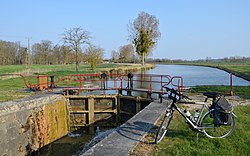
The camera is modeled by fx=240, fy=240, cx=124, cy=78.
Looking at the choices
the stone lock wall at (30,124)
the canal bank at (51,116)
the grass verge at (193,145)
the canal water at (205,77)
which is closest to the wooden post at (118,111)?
the canal bank at (51,116)

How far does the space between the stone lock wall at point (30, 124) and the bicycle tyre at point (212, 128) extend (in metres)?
6.84

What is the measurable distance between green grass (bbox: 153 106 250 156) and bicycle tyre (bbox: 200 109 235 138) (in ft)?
0.56

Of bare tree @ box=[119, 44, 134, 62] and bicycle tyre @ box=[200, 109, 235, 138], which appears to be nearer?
bicycle tyre @ box=[200, 109, 235, 138]

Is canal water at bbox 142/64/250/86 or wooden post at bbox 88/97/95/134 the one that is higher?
canal water at bbox 142/64/250/86

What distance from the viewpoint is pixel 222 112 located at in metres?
5.75

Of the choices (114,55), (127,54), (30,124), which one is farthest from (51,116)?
(114,55)

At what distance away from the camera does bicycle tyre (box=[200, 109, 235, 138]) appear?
603 centimetres

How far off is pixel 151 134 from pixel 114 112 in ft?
26.0

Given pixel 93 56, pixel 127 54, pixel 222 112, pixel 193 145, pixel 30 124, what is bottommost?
pixel 30 124

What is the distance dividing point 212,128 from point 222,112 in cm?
61

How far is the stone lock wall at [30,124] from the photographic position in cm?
880

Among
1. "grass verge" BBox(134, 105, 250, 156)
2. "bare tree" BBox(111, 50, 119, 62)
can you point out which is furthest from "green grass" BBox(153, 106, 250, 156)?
"bare tree" BBox(111, 50, 119, 62)

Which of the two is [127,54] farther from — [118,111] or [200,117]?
[200,117]

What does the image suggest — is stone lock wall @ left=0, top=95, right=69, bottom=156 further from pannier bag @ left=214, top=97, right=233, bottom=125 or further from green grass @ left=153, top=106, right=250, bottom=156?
pannier bag @ left=214, top=97, right=233, bottom=125
